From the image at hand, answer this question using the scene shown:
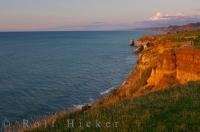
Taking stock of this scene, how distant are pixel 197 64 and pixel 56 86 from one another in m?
27.9

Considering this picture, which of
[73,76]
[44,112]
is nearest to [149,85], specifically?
[44,112]

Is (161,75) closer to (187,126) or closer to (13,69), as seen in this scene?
(187,126)

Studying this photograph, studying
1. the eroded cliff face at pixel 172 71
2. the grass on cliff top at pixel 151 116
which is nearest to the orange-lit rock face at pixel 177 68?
the eroded cliff face at pixel 172 71

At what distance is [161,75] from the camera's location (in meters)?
40.4

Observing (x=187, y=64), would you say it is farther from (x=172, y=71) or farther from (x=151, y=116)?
(x=151, y=116)

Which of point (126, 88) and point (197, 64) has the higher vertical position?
point (197, 64)

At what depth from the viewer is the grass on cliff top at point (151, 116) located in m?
15.7

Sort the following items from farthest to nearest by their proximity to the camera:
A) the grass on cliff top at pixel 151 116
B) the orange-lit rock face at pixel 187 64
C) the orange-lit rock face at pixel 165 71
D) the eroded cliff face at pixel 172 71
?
the orange-lit rock face at pixel 165 71, the eroded cliff face at pixel 172 71, the orange-lit rock face at pixel 187 64, the grass on cliff top at pixel 151 116

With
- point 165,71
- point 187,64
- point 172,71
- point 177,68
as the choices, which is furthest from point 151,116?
point 165,71

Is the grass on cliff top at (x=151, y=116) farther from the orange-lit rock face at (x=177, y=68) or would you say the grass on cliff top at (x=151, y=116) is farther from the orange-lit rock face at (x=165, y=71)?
the orange-lit rock face at (x=165, y=71)

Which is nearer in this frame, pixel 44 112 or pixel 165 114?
pixel 165 114

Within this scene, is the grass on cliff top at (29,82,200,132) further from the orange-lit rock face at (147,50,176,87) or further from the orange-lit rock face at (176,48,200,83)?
the orange-lit rock face at (147,50,176,87)

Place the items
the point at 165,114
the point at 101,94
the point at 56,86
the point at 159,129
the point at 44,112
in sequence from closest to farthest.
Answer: the point at 159,129 < the point at 165,114 < the point at 44,112 < the point at 101,94 < the point at 56,86

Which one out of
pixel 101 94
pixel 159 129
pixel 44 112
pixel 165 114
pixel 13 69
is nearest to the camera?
pixel 159 129
